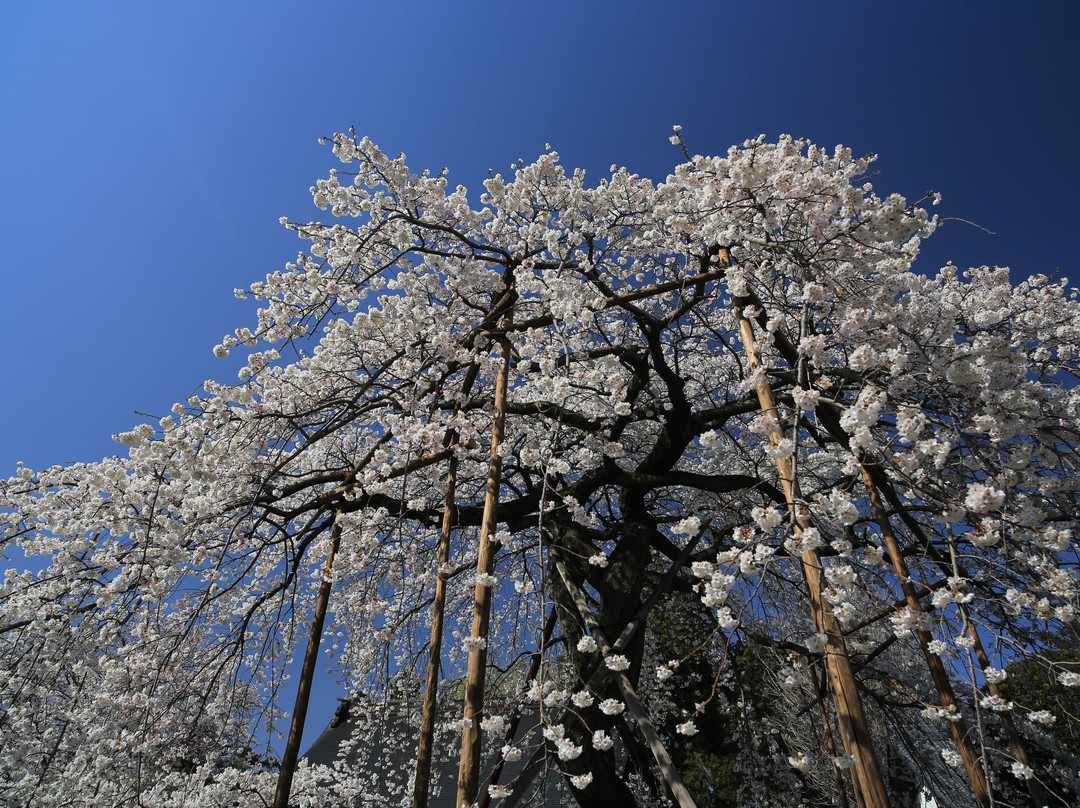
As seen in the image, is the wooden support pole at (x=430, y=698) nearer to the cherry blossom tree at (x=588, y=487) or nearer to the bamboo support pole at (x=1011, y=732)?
the cherry blossom tree at (x=588, y=487)

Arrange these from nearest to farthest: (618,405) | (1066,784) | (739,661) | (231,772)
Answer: (618,405)
(231,772)
(1066,784)
(739,661)

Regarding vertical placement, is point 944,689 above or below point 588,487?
below

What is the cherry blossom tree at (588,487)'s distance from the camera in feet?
7.75

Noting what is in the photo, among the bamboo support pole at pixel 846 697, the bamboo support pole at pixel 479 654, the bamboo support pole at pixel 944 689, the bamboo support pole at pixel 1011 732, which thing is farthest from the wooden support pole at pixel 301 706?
the bamboo support pole at pixel 1011 732

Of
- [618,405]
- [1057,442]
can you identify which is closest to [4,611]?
[618,405]

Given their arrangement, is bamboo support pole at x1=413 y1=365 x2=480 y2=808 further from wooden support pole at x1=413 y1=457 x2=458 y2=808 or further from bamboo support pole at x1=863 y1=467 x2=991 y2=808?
bamboo support pole at x1=863 y1=467 x2=991 y2=808

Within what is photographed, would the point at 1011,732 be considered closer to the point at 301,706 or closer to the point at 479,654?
the point at 479,654

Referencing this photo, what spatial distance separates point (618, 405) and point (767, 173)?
5.23ft

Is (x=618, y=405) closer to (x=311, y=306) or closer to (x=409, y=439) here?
(x=409, y=439)

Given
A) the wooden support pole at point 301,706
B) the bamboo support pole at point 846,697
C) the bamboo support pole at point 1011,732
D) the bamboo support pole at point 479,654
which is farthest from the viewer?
the wooden support pole at point 301,706

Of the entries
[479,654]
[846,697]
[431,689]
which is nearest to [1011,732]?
[846,697]

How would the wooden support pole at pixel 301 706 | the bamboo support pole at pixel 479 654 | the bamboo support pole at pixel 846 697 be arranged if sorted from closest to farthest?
1. the bamboo support pole at pixel 846 697
2. the bamboo support pole at pixel 479 654
3. the wooden support pole at pixel 301 706

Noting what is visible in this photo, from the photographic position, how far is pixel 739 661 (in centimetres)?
934

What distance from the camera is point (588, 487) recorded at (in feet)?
17.4
